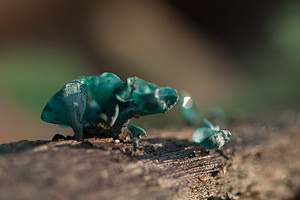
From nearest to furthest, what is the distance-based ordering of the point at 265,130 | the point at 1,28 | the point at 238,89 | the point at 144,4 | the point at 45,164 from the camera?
1. the point at 45,164
2. the point at 265,130
3. the point at 238,89
4. the point at 1,28
5. the point at 144,4

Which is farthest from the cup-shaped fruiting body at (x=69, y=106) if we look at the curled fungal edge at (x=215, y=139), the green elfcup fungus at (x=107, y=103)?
the curled fungal edge at (x=215, y=139)

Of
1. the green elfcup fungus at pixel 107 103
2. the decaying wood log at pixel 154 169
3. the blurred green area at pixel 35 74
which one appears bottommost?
the decaying wood log at pixel 154 169

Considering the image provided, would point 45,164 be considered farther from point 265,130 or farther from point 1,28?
point 1,28

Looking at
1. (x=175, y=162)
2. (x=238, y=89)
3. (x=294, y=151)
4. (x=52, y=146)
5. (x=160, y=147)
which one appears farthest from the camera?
(x=238, y=89)

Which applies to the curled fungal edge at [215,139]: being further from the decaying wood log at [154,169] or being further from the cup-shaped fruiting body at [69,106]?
the cup-shaped fruiting body at [69,106]

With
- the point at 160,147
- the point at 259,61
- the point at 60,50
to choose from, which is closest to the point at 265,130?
the point at 160,147

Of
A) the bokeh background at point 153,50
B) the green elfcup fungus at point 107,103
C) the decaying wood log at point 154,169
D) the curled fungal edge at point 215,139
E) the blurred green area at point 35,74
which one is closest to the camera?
the decaying wood log at point 154,169
